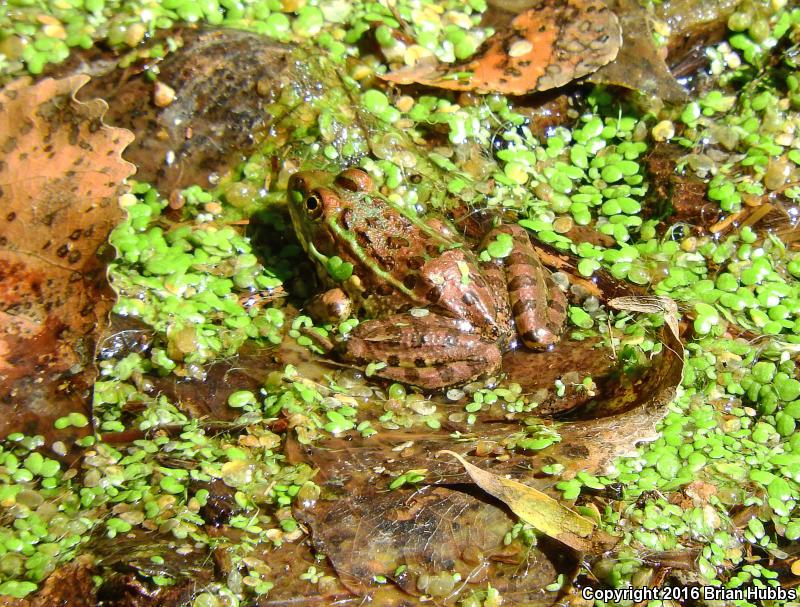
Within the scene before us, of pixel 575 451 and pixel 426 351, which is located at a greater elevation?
pixel 575 451

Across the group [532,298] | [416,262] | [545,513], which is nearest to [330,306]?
[416,262]

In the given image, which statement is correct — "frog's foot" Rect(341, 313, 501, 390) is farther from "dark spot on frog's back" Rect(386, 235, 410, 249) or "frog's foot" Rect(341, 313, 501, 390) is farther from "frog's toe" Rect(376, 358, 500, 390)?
"dark spot on frog's back" Rect(386, 235, 410, 249)

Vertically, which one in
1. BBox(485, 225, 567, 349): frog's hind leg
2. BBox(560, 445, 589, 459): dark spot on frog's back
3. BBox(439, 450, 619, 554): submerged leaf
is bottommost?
BBox(439, 450, 619, 554): submerged leaf

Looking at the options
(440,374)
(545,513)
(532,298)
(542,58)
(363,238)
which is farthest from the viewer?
Result: (542,58)

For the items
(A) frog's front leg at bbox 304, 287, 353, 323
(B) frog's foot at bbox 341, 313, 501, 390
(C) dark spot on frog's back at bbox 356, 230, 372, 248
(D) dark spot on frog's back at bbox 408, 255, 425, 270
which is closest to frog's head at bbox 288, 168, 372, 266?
(C) dark spot on frog's back at bbox 356, 230, 372, 248

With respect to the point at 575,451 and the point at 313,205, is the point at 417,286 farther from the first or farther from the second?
the point at 575,451

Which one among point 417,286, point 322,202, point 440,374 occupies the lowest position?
point 440,374
